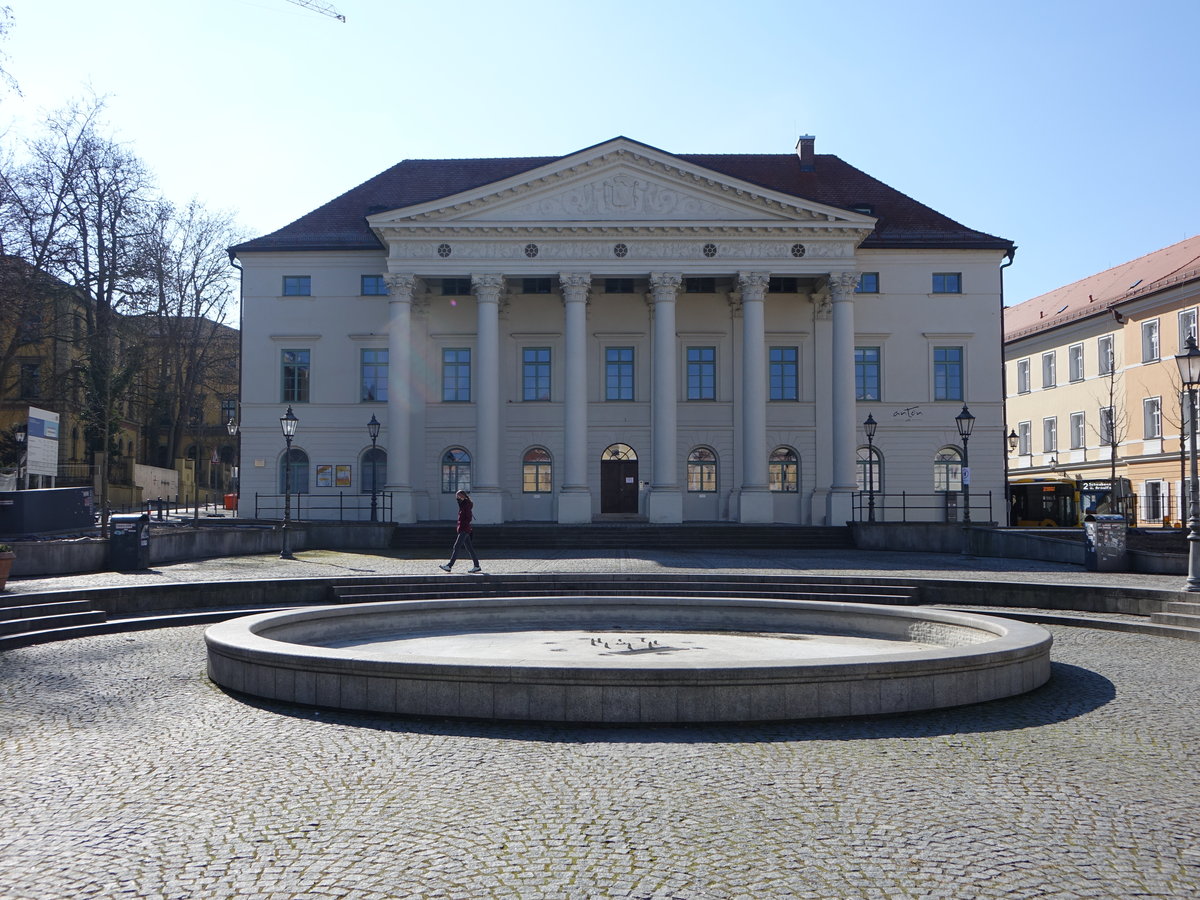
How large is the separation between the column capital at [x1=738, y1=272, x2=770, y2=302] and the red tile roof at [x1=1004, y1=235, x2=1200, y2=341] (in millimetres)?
23094

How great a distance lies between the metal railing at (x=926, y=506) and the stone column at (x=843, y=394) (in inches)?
108

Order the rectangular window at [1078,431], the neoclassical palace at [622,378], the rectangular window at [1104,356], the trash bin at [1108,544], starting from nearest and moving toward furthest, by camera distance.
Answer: the trash bin at [1108,544]
the neoclassical palace at [622,378]
the rectangular window at [1104,356]
the rectangular window at [1078,431]

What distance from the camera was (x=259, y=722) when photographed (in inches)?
357

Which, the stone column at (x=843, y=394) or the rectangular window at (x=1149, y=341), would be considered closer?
the stone column at (x=843, y=394)

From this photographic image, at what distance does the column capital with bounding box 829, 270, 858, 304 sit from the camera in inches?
1561

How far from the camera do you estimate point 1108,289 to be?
5897 cm

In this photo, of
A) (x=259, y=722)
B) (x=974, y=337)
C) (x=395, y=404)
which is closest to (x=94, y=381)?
(x=395, y=404)

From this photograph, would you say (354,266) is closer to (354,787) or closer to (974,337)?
(974,337)

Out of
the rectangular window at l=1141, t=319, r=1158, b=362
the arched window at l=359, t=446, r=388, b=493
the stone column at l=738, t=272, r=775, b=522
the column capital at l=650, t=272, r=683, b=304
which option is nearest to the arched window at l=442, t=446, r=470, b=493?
the arched window at l=359, t=446, r=388, b=493

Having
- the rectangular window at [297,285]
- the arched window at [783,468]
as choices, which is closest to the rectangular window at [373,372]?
the rectangular window at [297,285]

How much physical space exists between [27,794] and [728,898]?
15.2 ft

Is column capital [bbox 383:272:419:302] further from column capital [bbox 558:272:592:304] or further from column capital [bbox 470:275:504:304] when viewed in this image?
column capital [bbox 558:272:592:304]

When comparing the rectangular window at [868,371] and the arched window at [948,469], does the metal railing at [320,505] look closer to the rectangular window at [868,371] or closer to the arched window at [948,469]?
the rectangular window at [868,371]

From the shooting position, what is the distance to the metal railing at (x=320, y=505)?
42031 mm
